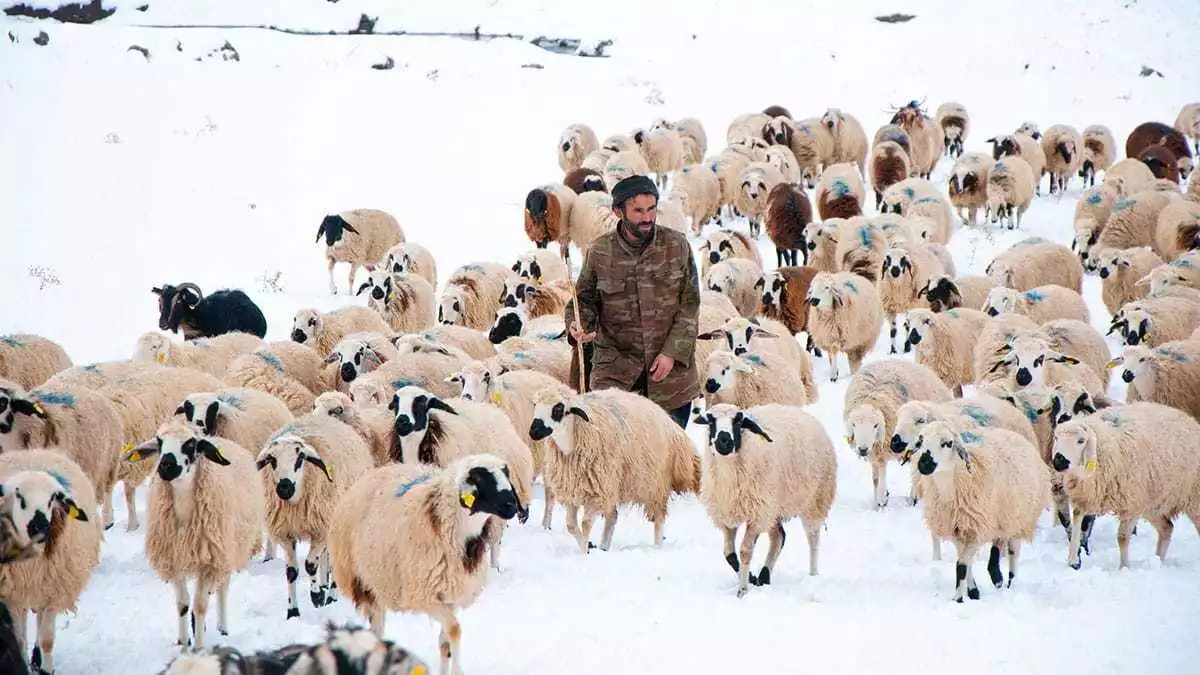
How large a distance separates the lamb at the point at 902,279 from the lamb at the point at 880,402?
426cm

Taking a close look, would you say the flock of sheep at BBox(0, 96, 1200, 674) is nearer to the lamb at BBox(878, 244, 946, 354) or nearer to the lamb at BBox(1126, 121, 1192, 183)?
the lamb at BBox(878, 244, 946, 354)

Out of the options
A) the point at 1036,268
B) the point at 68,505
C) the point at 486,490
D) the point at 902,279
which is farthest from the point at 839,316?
the point at 68,505

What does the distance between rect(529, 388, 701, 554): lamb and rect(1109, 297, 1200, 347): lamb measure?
6378 millimetres

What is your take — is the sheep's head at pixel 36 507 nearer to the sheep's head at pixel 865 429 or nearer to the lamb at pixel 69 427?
the lamb at pixel 69 427

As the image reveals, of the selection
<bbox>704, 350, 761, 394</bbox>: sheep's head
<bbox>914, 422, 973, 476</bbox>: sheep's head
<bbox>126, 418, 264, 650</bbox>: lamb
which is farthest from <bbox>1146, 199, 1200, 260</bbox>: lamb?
<bbox>126, 418, 264, 650</bbox>: lamb

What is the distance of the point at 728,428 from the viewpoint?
791 cm

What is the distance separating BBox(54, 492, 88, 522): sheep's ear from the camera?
6.37 meters

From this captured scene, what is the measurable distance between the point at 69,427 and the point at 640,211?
4.23m

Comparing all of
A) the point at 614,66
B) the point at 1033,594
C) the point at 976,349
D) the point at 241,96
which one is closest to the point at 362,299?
the point at 976,349

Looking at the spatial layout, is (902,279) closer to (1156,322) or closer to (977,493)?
(1156,322)

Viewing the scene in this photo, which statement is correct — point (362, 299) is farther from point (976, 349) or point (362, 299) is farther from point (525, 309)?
point (976, 349)

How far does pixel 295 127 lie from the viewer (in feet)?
90.0

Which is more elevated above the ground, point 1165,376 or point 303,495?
point 1165,376

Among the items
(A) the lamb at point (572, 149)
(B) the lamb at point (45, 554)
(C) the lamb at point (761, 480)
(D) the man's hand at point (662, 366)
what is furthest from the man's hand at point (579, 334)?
(A) the lamb at point (572, 149)
